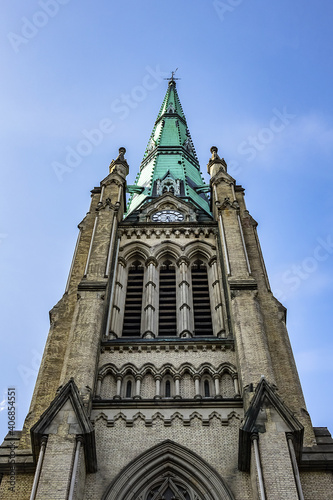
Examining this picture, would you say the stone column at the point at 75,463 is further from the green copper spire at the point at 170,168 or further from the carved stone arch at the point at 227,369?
the green copper spire at the point at 170,168

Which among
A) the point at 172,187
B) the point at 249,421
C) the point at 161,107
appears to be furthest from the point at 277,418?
the point at 161,107

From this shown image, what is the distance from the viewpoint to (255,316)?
60.8 feet

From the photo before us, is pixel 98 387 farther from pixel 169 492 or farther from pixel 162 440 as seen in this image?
pixel 169 492

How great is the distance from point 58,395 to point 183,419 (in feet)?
10.1

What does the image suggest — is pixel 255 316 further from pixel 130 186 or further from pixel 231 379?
pixel 130 186

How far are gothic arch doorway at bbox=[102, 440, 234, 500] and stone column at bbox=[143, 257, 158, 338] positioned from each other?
5459 mm

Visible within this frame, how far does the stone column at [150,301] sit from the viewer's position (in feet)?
67.1

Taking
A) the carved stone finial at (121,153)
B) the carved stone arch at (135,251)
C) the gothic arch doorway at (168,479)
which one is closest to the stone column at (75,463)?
the gothic arch doorway at (168,479)

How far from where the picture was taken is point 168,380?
17.5 metres

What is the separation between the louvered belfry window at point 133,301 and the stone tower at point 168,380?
1.5 inches

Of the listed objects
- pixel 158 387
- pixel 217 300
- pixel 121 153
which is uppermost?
pixel 121 153

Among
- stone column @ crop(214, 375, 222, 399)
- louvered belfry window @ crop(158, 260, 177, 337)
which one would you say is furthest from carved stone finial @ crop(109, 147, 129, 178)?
stone column @ crop(214, 375, 222, 399)

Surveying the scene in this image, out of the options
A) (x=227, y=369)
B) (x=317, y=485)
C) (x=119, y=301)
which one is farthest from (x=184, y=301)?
(x=317, y=485)

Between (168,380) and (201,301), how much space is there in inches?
205
